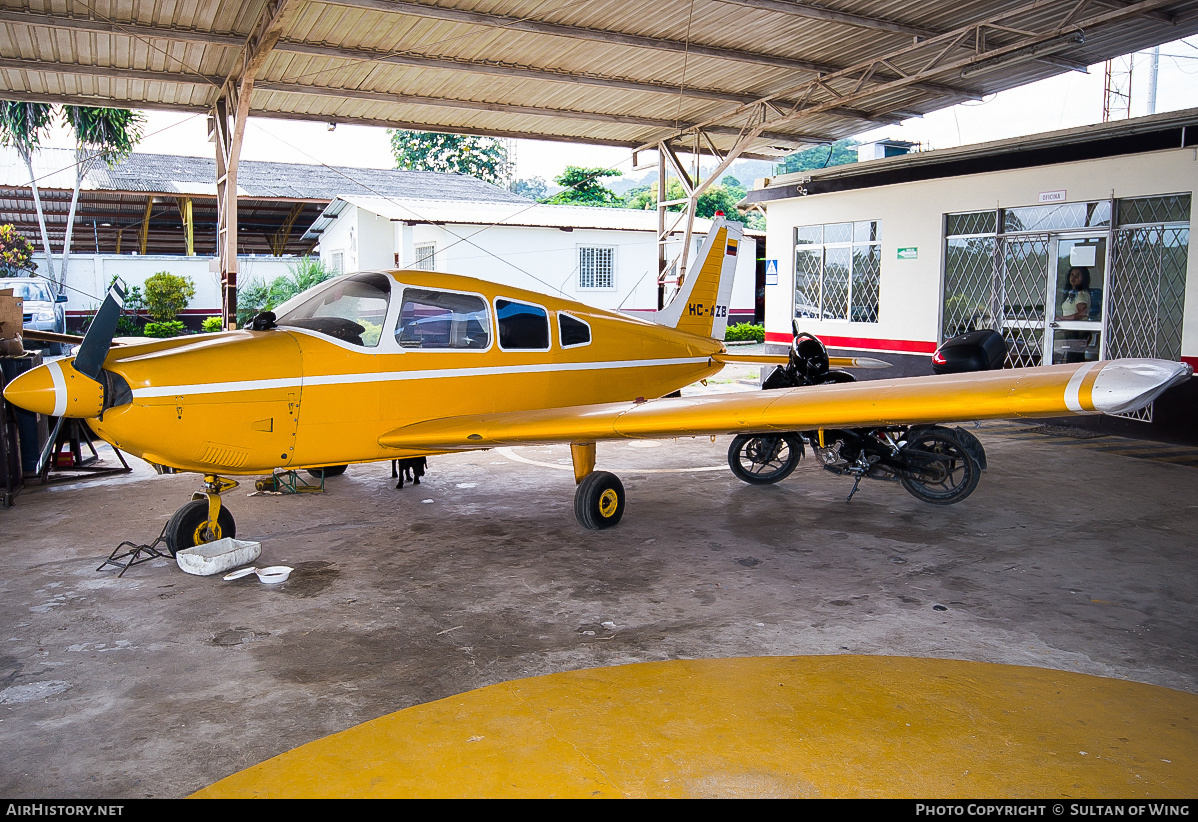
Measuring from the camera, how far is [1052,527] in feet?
21.9

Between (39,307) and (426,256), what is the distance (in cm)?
1078

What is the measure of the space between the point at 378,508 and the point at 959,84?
36.6 ft

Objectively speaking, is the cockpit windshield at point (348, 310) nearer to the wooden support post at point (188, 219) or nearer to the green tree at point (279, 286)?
the green tree at point (279, 286)

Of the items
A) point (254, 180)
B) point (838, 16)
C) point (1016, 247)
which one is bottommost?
point (1016, 247)

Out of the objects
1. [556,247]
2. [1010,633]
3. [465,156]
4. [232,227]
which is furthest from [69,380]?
[465,156]

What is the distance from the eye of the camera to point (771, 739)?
3.37 metres

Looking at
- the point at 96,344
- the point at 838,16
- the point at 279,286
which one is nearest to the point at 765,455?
the point at 96,344

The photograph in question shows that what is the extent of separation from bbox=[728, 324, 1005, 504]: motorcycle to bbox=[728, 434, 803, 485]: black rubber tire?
29cm

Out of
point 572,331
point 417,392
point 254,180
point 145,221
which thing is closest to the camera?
point 417,392

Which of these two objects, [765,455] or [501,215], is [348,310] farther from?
[501,215]

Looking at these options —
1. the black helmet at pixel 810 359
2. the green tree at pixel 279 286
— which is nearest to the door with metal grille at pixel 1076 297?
the black helmet at pixel 810 359

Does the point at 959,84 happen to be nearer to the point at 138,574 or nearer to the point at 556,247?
the point at 138,574

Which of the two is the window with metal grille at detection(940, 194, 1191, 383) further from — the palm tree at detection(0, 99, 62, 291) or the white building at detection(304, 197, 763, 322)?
the palm tree at detection(0, 99, 62, 291)

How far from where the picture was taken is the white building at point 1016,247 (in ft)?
32.7
